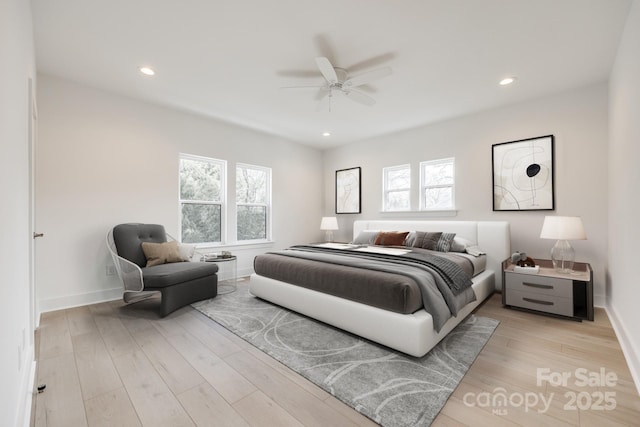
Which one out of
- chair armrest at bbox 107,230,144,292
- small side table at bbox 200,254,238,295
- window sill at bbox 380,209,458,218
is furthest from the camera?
window sill at bbox 380,209,458,218

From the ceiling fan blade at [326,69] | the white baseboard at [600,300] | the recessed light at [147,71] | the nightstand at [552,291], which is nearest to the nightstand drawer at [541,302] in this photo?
the nightstand at [552,291]

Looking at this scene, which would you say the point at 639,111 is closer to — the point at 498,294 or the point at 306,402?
the point at 498,294

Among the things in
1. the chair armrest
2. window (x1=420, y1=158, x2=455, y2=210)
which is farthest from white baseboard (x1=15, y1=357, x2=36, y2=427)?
window (x1=420, y1=158, x2=455, y2=210)

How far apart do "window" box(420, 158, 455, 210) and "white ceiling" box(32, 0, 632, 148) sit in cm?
108

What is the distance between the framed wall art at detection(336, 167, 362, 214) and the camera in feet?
18.5

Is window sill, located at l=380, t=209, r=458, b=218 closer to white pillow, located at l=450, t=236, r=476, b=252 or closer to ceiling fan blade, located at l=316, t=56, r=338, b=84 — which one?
white pillow, located at l=450, t=236, r=476, b=252

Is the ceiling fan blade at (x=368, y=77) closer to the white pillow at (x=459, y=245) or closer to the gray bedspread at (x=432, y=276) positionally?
the gray bedspread at (x=432, y=276)

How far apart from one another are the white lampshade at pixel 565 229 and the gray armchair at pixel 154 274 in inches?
155

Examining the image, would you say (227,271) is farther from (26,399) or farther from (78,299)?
(26,399)

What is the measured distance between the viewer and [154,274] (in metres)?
2.92

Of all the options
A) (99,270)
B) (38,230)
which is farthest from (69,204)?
(99,270)

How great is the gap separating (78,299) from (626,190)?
18.5 feet

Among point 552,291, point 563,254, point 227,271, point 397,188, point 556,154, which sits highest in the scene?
point 556,154

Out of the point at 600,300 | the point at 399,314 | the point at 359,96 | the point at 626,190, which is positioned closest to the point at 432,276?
the point at 399,314
